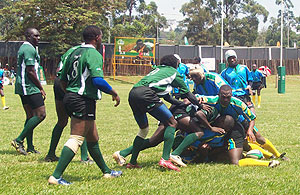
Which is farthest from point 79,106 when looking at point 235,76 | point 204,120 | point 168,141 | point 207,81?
point 235,76

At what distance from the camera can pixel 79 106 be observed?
5590 mm

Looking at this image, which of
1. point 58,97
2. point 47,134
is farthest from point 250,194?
point 47,134

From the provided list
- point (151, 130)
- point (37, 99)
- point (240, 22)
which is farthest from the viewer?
point (240, 22)

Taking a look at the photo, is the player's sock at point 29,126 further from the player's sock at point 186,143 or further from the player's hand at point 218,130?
the player's hand at point 218,130

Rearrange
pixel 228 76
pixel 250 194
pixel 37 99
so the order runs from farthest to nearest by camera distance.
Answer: pixel 228 76 < pixel 37 99 < pixel 250 194

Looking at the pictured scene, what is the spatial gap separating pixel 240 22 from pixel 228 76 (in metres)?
75.5

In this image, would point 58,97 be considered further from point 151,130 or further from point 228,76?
point 151,130

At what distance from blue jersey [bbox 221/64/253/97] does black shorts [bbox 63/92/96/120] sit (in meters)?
5.26

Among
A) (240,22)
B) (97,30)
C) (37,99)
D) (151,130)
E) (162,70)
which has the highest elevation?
(240,22)

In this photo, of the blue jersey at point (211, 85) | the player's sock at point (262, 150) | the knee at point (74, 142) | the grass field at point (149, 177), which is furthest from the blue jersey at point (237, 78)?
the knee at point (74, 142)

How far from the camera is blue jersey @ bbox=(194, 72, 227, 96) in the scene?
25.2 ft

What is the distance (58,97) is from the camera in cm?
726

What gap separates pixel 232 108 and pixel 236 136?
49cm

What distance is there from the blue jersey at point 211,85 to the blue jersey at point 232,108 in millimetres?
513
